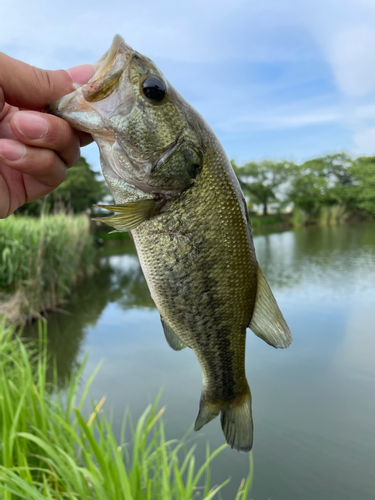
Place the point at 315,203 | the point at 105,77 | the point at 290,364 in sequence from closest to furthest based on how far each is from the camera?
the point at 105,77 < the point at 290,364 < the point at 315,203

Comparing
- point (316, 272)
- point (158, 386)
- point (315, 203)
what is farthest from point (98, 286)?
point (315, 203)

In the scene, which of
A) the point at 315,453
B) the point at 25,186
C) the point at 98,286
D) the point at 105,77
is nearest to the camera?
the point at 105,77

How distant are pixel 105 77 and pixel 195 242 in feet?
2.15

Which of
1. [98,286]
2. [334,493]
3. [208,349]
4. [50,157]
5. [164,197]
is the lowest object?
[334,493]

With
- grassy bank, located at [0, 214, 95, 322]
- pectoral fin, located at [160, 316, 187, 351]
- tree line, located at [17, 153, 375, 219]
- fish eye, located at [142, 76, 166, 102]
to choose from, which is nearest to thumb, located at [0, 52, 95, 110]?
fish eye, located at [142, 76, 166, 102]

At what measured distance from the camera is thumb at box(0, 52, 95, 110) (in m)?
1.40

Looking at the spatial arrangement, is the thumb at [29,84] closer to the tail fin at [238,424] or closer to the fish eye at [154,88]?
the fish eye at [154,88]

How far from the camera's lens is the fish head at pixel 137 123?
4.04 feet

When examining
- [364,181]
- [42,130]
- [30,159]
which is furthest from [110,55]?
[364,181]

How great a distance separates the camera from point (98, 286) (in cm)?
1833

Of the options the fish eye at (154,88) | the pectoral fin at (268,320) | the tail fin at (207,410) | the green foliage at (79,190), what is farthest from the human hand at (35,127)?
the green foliage at (79,190)

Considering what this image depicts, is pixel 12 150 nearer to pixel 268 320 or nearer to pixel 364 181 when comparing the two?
pixel 268 320

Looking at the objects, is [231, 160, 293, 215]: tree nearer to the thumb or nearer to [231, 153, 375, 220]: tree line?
[231, 153, 375, 220]: tree line

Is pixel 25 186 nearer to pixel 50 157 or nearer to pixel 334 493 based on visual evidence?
pixel 50 157
